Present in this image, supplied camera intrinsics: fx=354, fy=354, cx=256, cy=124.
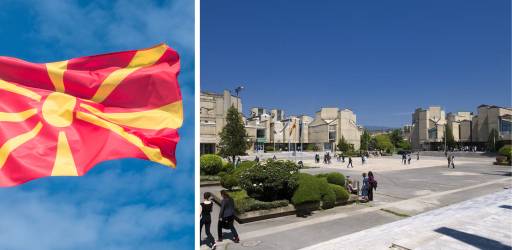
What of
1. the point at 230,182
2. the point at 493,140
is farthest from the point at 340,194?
the point at 493,140

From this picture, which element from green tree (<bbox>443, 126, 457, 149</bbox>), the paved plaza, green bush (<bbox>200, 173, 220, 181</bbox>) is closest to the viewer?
the paved plaza

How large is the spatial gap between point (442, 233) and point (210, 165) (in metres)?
15.7

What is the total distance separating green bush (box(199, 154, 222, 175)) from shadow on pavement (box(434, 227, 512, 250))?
50.6 ft

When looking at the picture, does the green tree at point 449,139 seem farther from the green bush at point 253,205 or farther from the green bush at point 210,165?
the green bush at point 253,205

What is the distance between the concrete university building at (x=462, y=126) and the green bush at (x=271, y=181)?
8366cm

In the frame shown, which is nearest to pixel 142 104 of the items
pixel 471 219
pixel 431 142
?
pixel 471 219

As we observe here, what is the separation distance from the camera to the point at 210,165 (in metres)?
23.1

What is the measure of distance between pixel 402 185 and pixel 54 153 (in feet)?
69.8

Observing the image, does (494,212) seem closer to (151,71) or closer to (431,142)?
(151,71)

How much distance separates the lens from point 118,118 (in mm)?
4812

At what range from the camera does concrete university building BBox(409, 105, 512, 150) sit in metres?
86.8


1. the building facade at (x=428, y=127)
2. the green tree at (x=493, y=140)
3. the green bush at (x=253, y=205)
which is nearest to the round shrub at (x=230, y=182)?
the green bush at (x=253, y=205)

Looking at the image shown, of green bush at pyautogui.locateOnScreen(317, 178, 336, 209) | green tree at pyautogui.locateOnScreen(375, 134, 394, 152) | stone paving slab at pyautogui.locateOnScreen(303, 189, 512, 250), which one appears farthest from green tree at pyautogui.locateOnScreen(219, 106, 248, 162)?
green tree at pyautogui.locateOnScreen(375, 134, 394, 152)

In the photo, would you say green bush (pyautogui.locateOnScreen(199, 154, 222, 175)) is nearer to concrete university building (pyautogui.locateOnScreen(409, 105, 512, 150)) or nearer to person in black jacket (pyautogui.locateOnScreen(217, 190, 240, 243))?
person in black jacket (pyautogui.locateOnScreen(217, 190, 240, 243))
